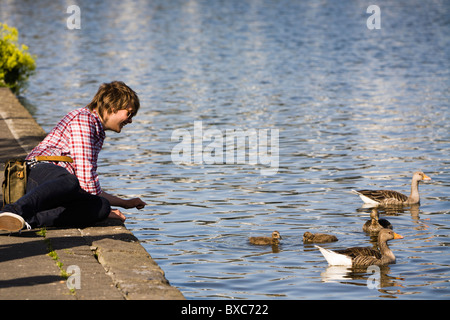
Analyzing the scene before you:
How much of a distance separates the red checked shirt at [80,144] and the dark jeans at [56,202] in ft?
0.57

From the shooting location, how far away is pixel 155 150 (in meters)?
17.1

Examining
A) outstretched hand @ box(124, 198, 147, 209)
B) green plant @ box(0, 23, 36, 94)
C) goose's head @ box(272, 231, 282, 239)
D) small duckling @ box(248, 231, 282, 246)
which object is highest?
green plant @ box(0, 23, 36, 94)

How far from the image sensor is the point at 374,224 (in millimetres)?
11328

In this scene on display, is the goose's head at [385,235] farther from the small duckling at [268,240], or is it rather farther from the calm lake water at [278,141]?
the small duckling at [268,240]

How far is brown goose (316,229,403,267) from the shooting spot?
383 inches

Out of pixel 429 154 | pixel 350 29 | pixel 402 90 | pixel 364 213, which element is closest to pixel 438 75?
pixel 402 90

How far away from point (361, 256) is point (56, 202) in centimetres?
363

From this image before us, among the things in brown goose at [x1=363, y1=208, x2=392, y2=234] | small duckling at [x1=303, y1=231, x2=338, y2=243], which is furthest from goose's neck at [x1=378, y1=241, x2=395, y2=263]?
brown goose at [x1=363, y1=208, x2=392, y2=234]

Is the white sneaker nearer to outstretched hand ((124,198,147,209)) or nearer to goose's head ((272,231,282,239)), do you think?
outstretched hand ((124,198,147,209))

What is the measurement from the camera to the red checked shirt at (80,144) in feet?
28.3

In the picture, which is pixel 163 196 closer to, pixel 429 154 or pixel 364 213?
pixel 364 213

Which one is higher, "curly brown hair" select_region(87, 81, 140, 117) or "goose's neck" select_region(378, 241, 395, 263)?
"curly brown hair" select_region(87, 81, 140, 117)

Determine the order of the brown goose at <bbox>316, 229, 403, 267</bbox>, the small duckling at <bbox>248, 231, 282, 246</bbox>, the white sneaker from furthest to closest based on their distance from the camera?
the small duckling at <bbox>248, 231, 282, 246</bbox> < the brown goose at <bbox>316, 229, 403, 267</bbox> < the white sneaker
